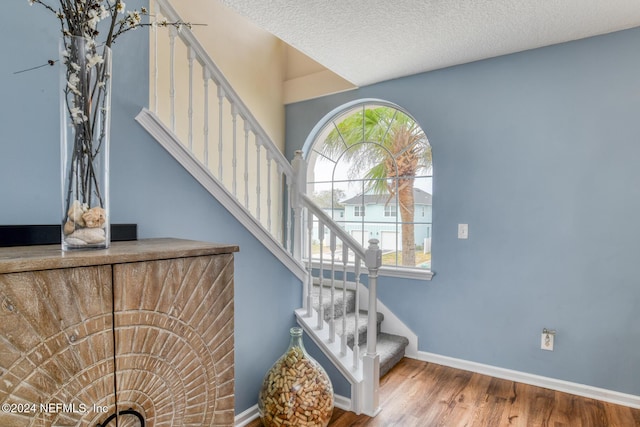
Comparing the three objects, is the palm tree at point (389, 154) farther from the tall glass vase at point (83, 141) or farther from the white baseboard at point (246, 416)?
the tall glass vase at point (83, 141)

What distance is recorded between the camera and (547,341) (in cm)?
244

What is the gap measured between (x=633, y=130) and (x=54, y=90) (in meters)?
3.13

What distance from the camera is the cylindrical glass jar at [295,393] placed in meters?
1.84

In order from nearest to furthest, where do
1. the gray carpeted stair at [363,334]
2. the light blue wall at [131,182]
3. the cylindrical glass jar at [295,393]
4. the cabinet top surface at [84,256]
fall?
the cabinet top surface at [84,256], the light blue wall at [131,182], the cylindrical glass jar at [295,393], the gray carpeted stair at [363,334]

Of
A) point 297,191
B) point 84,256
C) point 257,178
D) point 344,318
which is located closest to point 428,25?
point 297,191

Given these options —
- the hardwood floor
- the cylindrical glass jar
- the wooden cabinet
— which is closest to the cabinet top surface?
the wooden cabinet

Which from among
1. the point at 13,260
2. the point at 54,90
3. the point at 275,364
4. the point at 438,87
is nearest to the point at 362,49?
the point at 438,87

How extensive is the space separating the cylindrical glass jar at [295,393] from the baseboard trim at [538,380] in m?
1.27

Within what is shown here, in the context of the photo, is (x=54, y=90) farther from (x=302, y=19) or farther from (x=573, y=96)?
(x=573, y=96)

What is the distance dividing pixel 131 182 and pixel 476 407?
93.2 inches

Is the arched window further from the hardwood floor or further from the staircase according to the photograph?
the hardwood floor

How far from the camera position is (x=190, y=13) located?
2805 mm

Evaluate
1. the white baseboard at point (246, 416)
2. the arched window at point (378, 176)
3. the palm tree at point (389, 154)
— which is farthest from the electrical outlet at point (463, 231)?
the white baseboard at point (246, 416)

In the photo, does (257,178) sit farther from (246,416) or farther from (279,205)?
(246,416)
